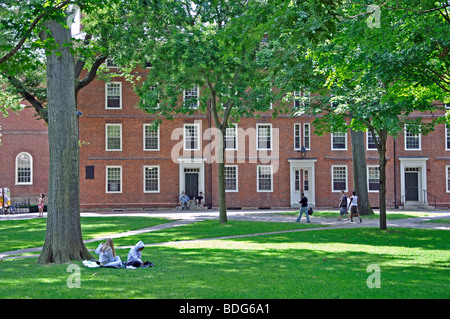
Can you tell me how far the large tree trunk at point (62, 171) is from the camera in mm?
13359

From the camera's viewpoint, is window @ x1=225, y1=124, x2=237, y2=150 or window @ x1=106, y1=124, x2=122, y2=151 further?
window @ x1=225, y1=124, x2=237, y2=150

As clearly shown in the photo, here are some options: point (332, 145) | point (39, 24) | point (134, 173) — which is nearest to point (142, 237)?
point (39, 24)

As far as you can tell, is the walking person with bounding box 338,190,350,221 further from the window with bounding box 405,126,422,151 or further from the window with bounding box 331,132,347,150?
the window with bounding box 405,126,422,151

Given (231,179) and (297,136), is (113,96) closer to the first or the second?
(231,179)

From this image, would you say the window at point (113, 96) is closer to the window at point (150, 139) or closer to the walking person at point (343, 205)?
the window at point (150, 139)

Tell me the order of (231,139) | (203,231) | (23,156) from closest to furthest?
(203,231) < (231,139) < (23,156)

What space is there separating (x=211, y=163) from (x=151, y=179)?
15.8ft

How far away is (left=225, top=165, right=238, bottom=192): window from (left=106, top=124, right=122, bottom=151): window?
28.2 ft

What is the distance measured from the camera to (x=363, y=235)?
21.0 m

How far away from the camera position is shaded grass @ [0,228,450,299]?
8.87 meters

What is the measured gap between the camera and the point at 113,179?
39.7 metres

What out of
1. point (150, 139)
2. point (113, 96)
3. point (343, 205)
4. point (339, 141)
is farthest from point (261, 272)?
point (113, 96)

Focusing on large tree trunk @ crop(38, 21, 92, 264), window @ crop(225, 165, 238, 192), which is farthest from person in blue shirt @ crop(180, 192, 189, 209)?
large tree trunk @ crop(38, 21, 92, 264)
